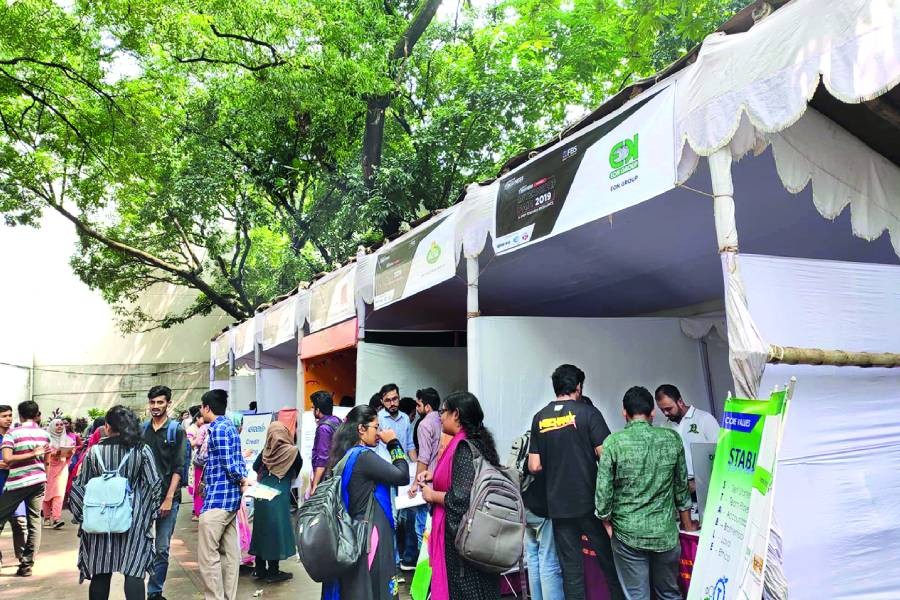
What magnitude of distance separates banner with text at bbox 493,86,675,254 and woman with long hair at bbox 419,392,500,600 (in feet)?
→ 4.79

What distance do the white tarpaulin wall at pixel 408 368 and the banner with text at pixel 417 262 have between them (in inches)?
36.8

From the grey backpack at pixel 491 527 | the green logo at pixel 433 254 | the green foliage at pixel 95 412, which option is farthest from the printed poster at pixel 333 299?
the green foliage at pixel 95 412

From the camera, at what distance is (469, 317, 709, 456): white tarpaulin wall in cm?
527

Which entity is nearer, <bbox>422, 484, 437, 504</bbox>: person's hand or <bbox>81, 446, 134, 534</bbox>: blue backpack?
<bbox>422, 484, 437, 504</bbox>: person's hand

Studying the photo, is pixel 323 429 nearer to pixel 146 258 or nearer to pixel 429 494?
pixel 429 494

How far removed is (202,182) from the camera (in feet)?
52.9

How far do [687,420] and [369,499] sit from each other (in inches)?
106

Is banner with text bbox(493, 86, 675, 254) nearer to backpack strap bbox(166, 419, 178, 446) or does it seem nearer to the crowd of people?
the crowd of people

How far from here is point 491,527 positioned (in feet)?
10.5

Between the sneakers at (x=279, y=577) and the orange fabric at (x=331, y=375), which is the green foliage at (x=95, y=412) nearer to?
the orange fabric at (x=331, y=375)

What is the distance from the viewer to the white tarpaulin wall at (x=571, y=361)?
527cm

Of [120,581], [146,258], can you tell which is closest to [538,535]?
[120,581]

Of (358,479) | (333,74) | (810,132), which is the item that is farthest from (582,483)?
(333,74)

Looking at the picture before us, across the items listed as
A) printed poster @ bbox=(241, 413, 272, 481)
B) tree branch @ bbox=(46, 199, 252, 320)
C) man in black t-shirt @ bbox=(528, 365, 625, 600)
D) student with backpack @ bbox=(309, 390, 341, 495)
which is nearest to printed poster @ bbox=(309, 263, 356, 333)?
printed poster @ bbox=(241, 413, 272, 481)
